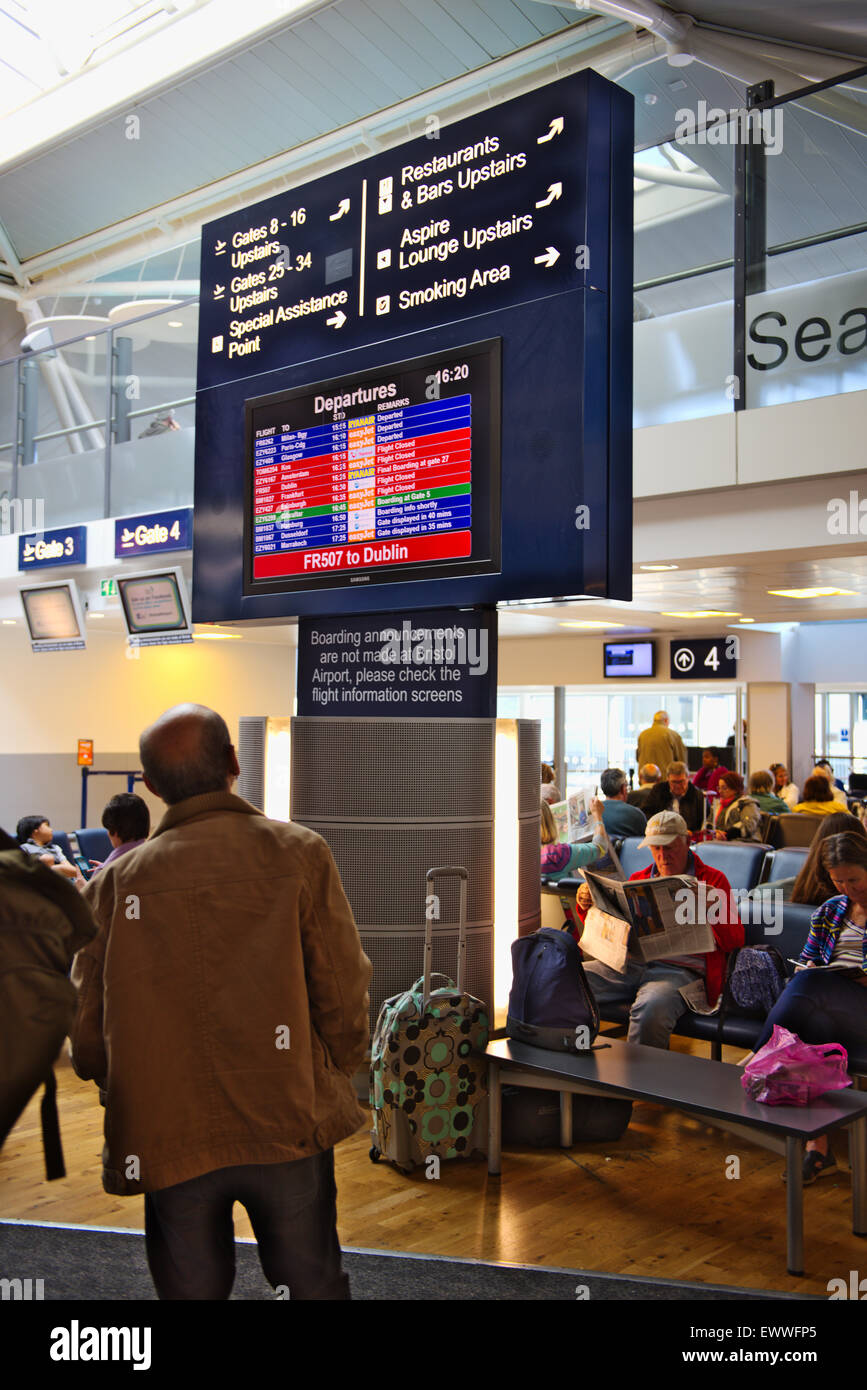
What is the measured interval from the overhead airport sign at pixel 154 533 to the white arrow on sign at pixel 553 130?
18.0ft

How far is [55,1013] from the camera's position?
200cm

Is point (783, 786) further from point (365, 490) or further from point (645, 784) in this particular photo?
point (365, 490)

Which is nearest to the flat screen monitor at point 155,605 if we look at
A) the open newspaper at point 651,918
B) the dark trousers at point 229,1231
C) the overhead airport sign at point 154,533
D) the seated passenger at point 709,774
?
the overhead airport sign at point 154,533

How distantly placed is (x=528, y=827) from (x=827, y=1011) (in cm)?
157

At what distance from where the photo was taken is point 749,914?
5852 mm

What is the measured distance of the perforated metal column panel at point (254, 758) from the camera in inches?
225

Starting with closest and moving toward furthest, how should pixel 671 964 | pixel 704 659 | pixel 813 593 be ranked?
pixel 671 964
pixel 813 593
pixel 704 659

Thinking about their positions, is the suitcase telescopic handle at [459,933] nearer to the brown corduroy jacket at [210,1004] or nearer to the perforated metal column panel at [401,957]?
the perforated metal column panel at [401,957]

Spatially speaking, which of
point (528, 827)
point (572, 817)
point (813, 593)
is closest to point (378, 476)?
point (528, 827)

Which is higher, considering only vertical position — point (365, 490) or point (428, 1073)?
point (365, 490)

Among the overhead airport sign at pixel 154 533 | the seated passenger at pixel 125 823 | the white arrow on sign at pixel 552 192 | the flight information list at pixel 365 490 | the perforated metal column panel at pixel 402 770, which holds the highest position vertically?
the white arrow on sign at pixel 552 192

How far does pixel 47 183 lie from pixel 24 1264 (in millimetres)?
15822
